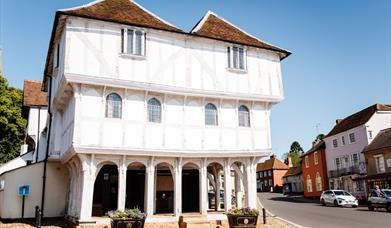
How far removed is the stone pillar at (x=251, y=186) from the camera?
19.7 meters

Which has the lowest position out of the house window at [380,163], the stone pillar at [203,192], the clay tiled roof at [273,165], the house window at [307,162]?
the stone pillar at [203,192]

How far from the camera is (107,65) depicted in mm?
17219

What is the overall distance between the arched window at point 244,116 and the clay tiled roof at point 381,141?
61.6ft

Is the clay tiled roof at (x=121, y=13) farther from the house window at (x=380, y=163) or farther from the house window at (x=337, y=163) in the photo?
the house window at (x=337, y=163)

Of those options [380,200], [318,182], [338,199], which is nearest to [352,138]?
[318,182]

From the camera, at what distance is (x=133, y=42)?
17.9m

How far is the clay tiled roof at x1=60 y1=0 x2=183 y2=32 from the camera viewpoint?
17.3 m

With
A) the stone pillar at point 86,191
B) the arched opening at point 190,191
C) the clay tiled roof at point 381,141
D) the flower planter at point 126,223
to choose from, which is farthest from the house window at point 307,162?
the flower planter at point 126,223

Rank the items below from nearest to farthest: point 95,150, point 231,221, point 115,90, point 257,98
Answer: point 231,221 < point 95,150 < point 115,90 < point 257,98

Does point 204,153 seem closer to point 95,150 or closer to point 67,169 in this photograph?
point 95,150

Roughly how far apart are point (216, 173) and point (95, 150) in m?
9.86

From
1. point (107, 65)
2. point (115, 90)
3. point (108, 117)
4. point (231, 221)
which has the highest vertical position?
point (107, 65)

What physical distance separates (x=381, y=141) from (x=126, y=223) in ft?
95.5

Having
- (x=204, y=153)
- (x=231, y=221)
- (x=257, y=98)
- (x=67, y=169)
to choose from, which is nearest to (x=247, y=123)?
(x=257, y=98)
